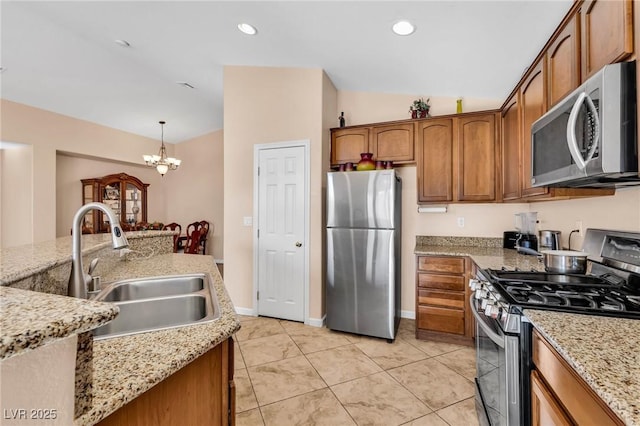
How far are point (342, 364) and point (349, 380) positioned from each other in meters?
0.24

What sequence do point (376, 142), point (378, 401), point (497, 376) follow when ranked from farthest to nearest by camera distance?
point (376, 142) < point (378, 401) < point (497, 376)

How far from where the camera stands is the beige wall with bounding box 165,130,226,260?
655cm

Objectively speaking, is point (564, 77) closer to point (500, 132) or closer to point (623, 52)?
point (623, 52)

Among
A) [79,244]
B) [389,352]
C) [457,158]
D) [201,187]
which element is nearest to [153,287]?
[79,244]

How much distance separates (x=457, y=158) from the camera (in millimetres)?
2959

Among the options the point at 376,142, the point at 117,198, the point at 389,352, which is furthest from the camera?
the point at 117,198

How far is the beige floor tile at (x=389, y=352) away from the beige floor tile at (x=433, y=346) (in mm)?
66

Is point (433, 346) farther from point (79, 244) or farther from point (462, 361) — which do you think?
point (79, 244)

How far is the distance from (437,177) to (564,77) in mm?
1501

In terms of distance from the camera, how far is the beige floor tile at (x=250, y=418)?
1753mm

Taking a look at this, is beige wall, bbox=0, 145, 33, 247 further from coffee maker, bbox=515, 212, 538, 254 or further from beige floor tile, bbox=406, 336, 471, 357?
coffee maker, bbox=515, 212, 538, 254

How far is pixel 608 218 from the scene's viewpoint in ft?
5.62

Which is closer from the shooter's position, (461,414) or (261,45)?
(461,414)

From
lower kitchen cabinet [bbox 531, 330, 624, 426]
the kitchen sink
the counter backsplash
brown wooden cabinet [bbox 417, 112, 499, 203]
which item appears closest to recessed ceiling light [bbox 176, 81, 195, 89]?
brown wooden cabinet [bbox 417, 112, 499, 203]
